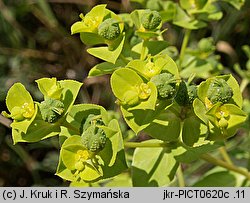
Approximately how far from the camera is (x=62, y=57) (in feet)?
10.6

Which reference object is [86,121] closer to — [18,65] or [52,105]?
[52,105]

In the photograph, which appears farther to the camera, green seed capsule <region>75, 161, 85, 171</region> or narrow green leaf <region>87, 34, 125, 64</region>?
narrow green leaf <region>87, 34, 125, 64</region>

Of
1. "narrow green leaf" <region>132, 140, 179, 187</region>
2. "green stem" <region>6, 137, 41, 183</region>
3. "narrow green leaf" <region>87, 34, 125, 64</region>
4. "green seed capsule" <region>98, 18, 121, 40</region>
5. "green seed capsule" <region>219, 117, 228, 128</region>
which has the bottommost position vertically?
"green stem" <region>6, 137, 41, 183</region>

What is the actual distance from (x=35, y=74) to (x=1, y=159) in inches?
23.6

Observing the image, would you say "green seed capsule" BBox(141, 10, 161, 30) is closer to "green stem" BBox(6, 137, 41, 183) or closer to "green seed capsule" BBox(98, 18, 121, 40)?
"green seed capsule" BBox(98, 18, 121, 40)

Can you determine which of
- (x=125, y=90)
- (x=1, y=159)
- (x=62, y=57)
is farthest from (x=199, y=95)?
(x=62, y=57)

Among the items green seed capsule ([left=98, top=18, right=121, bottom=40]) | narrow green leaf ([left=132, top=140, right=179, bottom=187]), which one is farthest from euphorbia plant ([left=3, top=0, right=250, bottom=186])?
narrow green leaf ([left=132, top=140, right=179, bottom=187])

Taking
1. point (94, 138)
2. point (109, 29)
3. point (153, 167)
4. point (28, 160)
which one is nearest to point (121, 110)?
point (94, 138)

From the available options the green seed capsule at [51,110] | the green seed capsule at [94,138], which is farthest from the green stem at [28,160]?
the green seed capsule at [94,138]

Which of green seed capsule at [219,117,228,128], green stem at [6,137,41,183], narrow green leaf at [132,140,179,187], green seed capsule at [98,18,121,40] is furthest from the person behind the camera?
green stem at [6,137,41,183]

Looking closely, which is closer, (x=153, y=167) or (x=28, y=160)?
(x=153, y=167)

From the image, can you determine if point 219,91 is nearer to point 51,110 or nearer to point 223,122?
point 223,122

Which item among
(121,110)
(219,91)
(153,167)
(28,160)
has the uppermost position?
(219,91)

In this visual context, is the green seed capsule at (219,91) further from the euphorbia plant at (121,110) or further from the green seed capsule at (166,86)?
the green seed capsule at (166,86)
